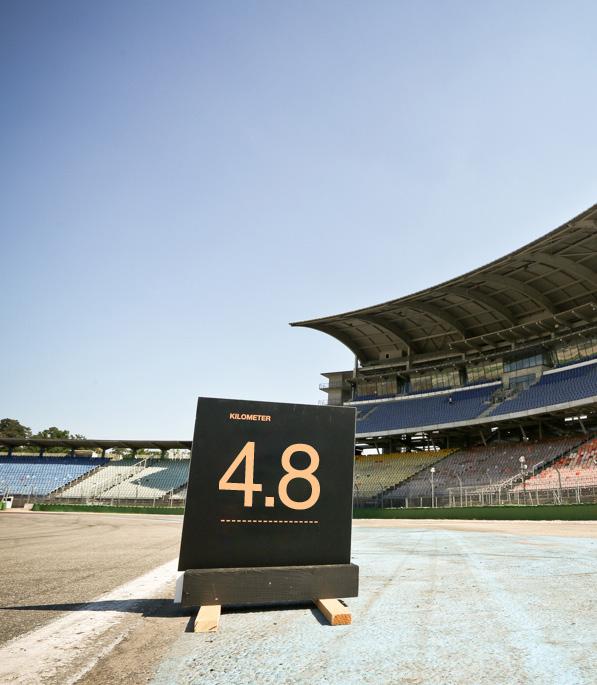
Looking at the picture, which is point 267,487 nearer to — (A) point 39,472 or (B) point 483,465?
(B) point 483,465

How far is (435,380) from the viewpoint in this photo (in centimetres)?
4788

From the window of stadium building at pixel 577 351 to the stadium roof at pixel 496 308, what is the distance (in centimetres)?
131

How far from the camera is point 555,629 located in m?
2.59

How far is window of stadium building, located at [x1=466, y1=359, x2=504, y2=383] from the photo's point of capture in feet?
141

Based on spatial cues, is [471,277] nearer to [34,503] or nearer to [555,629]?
[555,629]

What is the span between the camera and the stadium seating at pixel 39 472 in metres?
52.6

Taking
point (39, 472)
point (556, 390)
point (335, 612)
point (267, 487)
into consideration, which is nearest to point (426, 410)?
point (556, 390)

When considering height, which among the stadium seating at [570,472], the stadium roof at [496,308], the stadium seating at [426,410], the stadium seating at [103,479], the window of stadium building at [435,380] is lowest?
the stadium seating at [103,479]

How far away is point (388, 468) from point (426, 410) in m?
6.54

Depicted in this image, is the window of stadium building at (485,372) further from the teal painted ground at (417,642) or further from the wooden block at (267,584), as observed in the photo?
the wooden block at (267,584)

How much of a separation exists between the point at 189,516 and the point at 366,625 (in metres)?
1.35

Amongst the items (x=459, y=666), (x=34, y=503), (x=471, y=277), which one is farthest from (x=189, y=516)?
(x=34, y=503)

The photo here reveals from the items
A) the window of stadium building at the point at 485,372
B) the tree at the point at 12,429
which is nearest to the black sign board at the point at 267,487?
the window of stadium building at the point at 485,372

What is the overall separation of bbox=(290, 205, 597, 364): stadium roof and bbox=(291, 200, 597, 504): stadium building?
10cm
